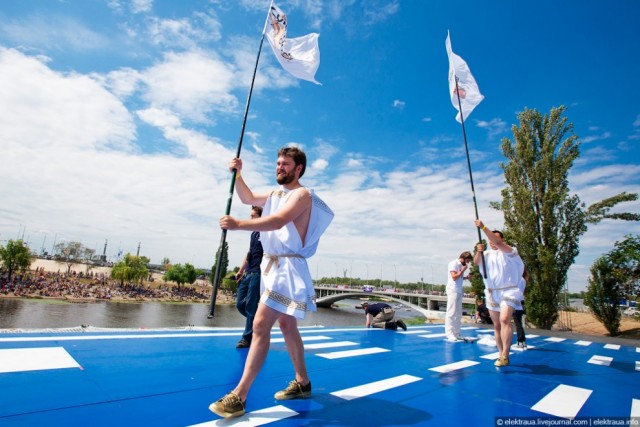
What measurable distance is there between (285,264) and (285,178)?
0.76 meters

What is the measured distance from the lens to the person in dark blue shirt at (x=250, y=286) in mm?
4938

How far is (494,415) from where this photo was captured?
272cm

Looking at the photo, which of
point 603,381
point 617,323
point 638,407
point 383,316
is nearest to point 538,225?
point 617,323

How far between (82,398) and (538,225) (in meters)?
22.6

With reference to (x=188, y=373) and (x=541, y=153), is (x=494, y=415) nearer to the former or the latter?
(x=188, y=373)

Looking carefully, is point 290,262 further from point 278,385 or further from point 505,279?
point 505,279

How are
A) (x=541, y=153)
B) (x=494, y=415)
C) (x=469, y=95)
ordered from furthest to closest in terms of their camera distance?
(x=541, y=153) < (x=469, y=95) < (x=494, y=415)

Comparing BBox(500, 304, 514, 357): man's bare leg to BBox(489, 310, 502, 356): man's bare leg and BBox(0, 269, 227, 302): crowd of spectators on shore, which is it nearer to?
BBox(489, 310, 502, 356): man's bare leg

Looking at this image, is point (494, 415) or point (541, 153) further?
point (541, 153)

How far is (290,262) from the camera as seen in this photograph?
271cm

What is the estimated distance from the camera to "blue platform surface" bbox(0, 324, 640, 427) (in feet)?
7.63

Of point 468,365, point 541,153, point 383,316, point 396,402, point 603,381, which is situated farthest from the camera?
point 541,153

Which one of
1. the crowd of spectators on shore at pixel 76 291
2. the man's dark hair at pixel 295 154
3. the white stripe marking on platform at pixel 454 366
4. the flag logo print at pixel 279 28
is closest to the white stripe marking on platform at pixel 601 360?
the white stripe marking on platform at pixel 454 366

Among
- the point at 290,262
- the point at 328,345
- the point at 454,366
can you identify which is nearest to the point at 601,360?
the point at 454,366
